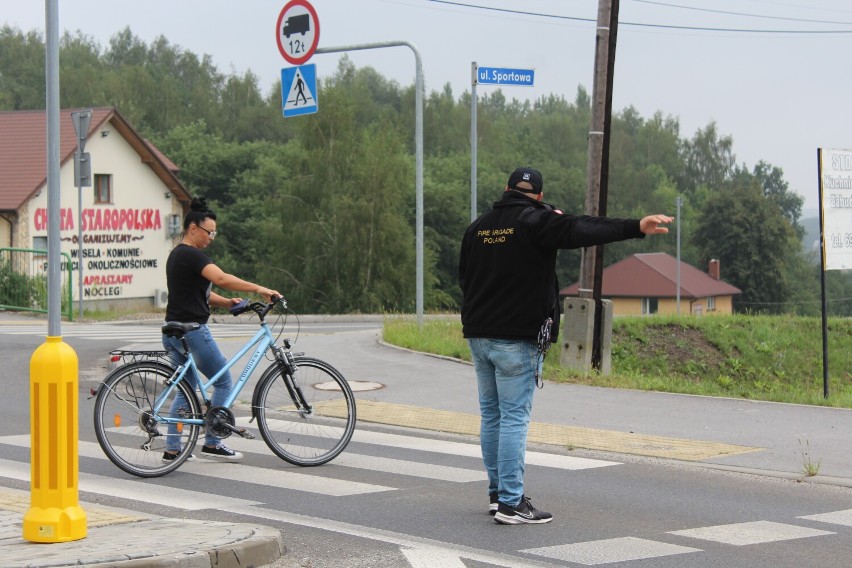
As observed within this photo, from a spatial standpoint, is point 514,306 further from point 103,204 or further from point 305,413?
point 103,204

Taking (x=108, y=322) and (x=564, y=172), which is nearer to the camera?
(x=108, y=322)

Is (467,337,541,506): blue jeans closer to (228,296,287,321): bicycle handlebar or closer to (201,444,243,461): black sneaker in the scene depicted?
(228,296,287,321): bicycle handlebar

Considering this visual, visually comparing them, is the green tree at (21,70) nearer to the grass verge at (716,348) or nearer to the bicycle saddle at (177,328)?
the grass verge at (716,348)

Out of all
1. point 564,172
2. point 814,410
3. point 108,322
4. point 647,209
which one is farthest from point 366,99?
point 814,410

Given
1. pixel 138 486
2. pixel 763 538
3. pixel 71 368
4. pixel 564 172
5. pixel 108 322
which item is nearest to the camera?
pixel 71 368

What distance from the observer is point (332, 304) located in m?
65.9

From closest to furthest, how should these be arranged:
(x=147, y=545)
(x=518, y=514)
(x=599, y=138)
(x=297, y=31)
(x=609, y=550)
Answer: (x=147, y=545), (x=609, y=550), (x=518, y=514), (x=599, y=138), (x=297, y=31)

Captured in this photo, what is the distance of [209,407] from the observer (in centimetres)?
911

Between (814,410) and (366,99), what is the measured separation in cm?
9648

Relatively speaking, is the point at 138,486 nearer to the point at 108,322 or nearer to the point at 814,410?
the point at 814,410

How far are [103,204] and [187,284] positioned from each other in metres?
41.2

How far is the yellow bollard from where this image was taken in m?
5.98

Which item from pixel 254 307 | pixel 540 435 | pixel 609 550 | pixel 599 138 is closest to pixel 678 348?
pixel 599 138

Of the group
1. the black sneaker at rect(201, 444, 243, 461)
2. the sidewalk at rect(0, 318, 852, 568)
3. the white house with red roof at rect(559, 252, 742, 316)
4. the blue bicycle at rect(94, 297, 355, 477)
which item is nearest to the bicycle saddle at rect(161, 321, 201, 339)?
the blue bicycle at rect(94, 297, 355, 477)
